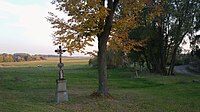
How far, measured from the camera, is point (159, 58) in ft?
155

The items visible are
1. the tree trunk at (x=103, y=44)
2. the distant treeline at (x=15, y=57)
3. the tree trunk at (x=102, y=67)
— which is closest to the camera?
the tree trunk at (x=103, y=44)

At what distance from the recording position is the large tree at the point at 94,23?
17.8 m

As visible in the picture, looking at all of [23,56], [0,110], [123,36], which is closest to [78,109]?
[0,110]

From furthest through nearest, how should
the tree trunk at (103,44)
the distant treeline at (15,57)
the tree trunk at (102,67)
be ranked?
the distant treeline at (15,57), the tree trunk at (102,67), the tree trunk at (103,44)

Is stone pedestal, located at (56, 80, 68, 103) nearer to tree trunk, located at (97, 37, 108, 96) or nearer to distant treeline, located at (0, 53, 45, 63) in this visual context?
tree trunk, located at (97, 37, 108, 96)

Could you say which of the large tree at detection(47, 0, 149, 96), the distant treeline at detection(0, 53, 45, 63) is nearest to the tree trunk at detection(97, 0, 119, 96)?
the large tree at detection(47, 0, 149, 96)

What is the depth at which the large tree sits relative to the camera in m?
17.8

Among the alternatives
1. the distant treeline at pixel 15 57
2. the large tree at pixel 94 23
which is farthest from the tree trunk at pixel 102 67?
the distant treeline at pixel 15 57

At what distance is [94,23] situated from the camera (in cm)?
1819

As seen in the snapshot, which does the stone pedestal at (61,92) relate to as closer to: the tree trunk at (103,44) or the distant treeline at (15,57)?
the tree trunk at (103,44)

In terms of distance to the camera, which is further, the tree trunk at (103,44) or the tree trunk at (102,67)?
the tree trunk at (102,67)

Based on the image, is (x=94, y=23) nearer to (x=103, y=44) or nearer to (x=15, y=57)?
(x=103, y=44)

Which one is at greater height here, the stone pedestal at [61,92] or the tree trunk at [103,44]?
the tree trunk at [103,44]

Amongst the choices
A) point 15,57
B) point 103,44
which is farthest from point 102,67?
point 15,57
